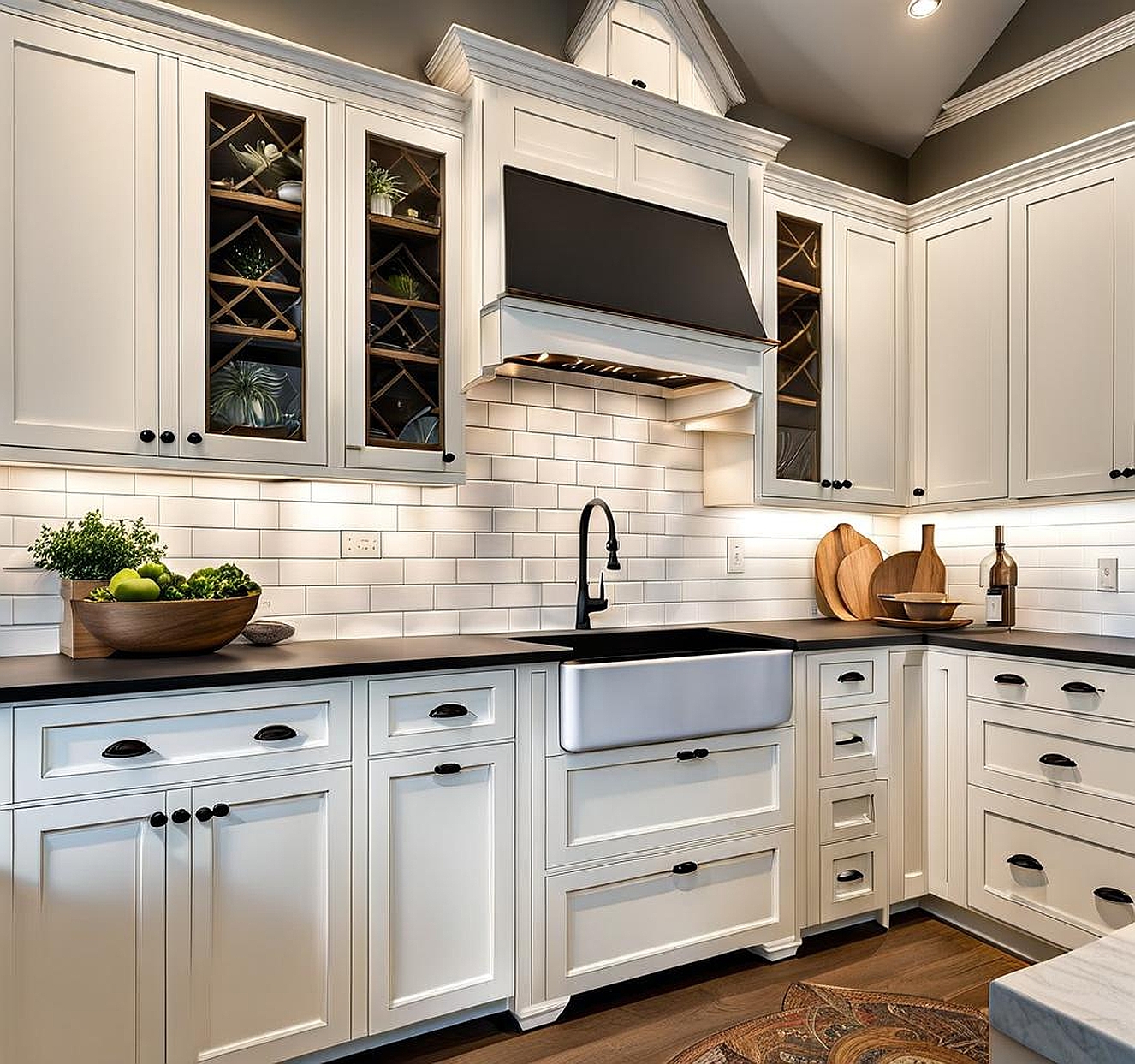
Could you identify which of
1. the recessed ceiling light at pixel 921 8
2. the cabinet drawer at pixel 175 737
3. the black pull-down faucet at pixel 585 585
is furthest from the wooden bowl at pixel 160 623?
the recessed ceiling light at pixel 921 8

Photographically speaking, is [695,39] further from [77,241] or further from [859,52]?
[77,241]

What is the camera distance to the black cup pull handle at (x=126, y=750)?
174 centimetres

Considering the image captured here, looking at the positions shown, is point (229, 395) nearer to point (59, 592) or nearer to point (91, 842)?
point (59, 592)

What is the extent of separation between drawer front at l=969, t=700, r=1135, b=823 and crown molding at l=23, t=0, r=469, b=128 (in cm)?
240

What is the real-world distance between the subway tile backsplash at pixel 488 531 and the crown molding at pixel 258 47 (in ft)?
2.80

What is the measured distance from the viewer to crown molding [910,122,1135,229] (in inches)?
110

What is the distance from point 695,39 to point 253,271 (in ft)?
5.64

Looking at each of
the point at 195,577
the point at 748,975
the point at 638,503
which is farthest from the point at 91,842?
the point at 638,503

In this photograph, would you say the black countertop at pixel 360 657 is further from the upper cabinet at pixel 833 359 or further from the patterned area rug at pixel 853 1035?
the patterned area rug at pixel 853 1035

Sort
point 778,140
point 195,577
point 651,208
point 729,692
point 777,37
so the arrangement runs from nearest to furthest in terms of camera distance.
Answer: point 195,577 < point 729,692 < point 651,208 < point 778,140 < point 777,37

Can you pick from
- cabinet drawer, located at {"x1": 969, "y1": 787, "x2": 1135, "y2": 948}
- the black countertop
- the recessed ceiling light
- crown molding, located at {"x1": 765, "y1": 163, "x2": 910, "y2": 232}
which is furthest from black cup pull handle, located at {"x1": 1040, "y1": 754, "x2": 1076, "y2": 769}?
the recessed ceiling light

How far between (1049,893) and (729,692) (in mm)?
1106

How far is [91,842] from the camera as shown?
5.68 feet

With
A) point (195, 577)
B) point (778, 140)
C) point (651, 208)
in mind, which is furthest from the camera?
point (778, 140)
